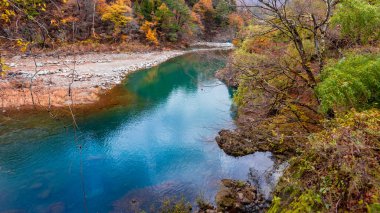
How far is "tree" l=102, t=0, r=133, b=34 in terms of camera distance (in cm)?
3259

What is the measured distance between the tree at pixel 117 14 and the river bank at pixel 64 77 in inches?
201

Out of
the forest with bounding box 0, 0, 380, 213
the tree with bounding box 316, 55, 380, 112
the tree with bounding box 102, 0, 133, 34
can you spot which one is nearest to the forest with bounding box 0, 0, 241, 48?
the tree with bounding box 102, 0, 133, 34

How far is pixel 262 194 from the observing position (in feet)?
25.8

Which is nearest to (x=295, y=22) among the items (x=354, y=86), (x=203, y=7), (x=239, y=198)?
(x=354, y=86)

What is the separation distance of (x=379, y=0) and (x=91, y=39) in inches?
1206

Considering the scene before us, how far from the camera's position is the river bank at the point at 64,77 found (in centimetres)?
1484

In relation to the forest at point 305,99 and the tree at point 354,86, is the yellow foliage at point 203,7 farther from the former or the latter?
the tree at point 354,86

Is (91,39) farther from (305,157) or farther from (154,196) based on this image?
(305,157)

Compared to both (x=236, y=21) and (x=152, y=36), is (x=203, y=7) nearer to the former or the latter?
(x=152, y=36)

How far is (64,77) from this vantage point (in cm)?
1925

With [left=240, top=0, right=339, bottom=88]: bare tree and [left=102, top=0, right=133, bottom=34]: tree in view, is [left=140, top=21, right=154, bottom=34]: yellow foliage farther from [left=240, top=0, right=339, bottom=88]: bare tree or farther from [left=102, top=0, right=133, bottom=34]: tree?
[left=240, top=0, right=339, bottom=88]: bare tree

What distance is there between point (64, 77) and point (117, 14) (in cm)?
1655

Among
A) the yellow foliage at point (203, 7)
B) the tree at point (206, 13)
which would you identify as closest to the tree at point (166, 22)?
the yellow foliage at point (203, 7)

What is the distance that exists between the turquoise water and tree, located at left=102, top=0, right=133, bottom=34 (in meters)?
20.0
